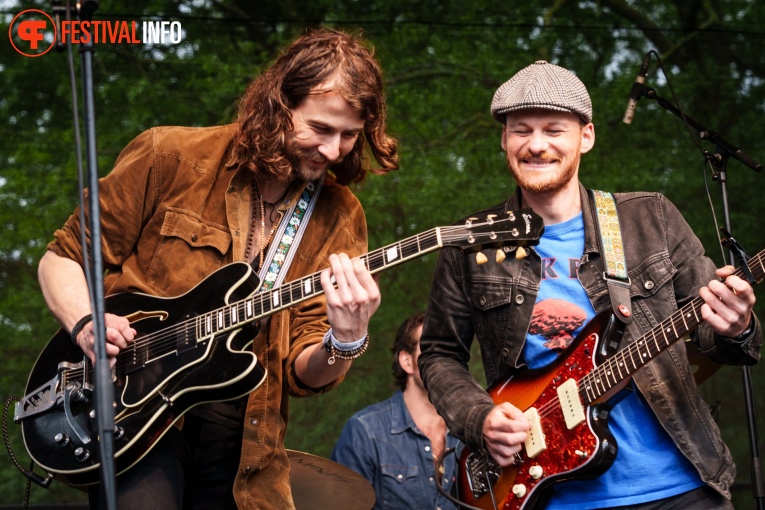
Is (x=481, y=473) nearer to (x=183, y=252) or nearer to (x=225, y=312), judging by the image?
(x=225, y=312)

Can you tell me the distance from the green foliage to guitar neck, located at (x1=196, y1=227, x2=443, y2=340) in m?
2.86

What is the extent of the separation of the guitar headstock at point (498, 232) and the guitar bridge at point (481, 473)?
0.67 m

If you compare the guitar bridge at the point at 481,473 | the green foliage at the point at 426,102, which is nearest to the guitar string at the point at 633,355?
the guitar bridge at the point at 481,473

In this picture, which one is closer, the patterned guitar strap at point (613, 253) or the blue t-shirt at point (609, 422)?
the blue t-shirt at point (609, 422)

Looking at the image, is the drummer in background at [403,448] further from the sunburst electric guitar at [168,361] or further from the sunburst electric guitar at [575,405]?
the sunburst electric guitar at [168,361]

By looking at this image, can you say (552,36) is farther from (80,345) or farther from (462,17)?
(80,345)

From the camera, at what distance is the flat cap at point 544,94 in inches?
113

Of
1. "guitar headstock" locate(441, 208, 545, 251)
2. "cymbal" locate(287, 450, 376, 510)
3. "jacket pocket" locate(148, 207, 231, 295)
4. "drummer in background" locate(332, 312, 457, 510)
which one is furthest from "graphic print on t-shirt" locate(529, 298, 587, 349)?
"drummer in background" locate(332, 312, 457, 510)

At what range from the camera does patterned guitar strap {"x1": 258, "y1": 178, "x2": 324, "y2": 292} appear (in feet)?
9.81

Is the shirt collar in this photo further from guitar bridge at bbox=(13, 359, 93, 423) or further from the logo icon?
the logo icon

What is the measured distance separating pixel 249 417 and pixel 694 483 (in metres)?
1.31

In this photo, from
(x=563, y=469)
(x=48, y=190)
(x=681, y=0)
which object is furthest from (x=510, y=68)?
(x=563, y=469)

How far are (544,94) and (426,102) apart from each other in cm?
295

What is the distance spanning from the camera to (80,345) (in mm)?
2711
